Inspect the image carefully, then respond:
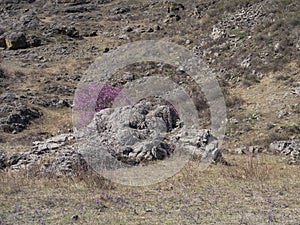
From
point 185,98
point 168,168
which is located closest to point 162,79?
point 185,98

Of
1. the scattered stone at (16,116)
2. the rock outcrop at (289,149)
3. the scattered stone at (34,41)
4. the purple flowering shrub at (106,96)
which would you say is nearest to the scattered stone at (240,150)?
the rock outcrop at (289,149)

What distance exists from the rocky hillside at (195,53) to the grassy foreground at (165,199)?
397 cm

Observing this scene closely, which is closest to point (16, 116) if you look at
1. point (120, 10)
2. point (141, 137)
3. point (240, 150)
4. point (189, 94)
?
point (189, 94)

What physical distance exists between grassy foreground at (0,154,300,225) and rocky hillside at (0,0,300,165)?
3969 millimetres

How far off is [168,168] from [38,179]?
304 cm

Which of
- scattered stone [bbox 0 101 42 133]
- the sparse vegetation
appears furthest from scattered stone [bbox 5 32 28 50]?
scattered stone [bbox 0 101 42 133]

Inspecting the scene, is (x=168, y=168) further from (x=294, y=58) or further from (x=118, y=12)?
(x=118, y=12)

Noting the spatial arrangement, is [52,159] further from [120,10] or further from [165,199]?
[120,10]

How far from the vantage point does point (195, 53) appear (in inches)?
932

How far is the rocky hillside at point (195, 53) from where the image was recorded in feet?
47.4

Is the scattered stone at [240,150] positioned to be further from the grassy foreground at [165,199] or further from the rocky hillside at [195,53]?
the grassy foreground at [165,199]

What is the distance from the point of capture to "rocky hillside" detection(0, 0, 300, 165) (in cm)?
1444

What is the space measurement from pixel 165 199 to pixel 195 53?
1825 cm

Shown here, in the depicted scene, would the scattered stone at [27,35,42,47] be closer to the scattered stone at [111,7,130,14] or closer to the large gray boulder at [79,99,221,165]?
the scattered stone at [111,7,130,14]
